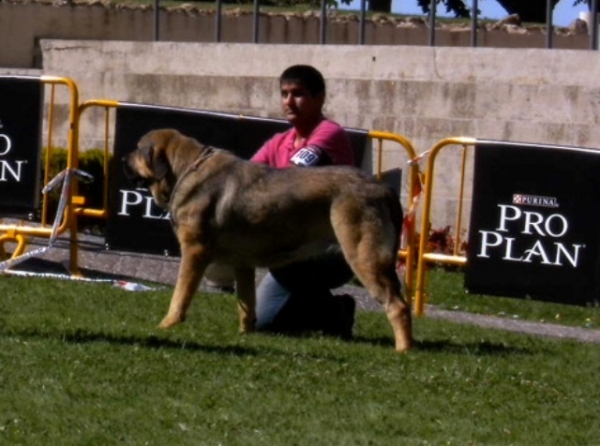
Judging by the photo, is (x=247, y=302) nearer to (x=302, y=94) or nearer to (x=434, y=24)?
(x=302, y=94)

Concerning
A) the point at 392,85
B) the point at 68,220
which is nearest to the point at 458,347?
the point at 68,220

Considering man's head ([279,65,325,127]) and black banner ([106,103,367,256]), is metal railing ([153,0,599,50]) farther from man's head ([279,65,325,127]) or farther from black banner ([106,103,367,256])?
man's head ([279,65,325,127])

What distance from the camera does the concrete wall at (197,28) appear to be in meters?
17.9

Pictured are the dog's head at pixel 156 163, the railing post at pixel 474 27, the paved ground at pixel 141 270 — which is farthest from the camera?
the railing post at pixel 474 27

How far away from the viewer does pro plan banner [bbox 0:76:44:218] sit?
11.9 m

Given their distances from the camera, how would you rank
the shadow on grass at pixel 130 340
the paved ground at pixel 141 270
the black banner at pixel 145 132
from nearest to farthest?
the shadow on grass at pixel 130 340
the paved ground at pixel 141 270
the black banner at pixel 145 132

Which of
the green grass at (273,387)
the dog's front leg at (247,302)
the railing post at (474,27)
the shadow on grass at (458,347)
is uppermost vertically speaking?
the railing post at (474,27)

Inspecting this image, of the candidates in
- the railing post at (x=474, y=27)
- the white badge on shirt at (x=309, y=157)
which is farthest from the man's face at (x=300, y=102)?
the railing post at (x=474, y=27)

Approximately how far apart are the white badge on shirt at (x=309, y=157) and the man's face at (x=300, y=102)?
6.9 inches

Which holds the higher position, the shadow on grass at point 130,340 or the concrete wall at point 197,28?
the concrete wall at point 197,28

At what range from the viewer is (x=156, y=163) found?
9.09 m

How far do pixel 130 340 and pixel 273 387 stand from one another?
120 cm

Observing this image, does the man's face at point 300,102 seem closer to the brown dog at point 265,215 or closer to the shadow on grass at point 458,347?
the brown dog at point 265,215

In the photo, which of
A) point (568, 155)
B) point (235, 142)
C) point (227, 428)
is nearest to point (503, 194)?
point (568, 155)
